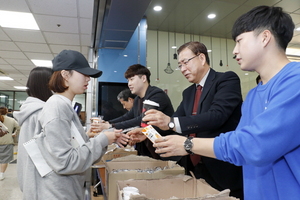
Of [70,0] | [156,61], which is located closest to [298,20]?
[156,61]

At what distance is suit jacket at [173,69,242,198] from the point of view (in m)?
1.30

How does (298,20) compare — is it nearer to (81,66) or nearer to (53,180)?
(81,66)

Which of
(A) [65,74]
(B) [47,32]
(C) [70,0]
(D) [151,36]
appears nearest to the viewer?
(A) [65,74]

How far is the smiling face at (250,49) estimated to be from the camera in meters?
0.93

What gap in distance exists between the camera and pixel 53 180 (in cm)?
116

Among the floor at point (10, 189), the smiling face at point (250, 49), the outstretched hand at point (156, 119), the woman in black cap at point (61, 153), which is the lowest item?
the floor at point (10, 189)

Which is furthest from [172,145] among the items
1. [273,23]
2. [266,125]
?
[273,23]

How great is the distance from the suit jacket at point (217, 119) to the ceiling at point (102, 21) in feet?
5.96

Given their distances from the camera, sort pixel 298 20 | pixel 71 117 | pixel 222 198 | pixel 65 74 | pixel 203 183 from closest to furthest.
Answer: pixel 222 198 < pixel 203 183 < pixel 71 117 < pixel 65 74 < pixel 298 20

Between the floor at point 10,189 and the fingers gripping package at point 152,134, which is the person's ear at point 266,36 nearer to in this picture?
the fingers gripping package at point 152,134

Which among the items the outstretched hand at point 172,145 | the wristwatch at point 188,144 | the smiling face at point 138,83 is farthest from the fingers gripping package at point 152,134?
the smiling face at point 138,83

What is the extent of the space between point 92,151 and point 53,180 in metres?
0.24

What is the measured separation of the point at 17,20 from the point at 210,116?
430 cm

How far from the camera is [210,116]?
1314mm
